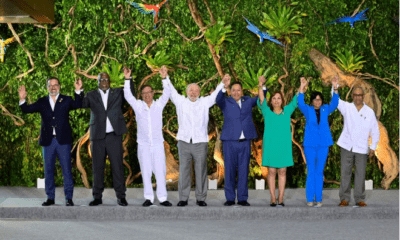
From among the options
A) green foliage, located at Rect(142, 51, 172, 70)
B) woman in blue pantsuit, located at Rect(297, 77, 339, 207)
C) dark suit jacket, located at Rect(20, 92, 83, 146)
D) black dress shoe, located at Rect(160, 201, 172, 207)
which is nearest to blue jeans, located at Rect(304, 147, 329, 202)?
woman in blue pantsuit, located at Rect(297, 77, 339, 207)

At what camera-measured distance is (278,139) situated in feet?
22.7

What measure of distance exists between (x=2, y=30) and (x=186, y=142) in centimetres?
394

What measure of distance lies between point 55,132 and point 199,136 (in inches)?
61.8

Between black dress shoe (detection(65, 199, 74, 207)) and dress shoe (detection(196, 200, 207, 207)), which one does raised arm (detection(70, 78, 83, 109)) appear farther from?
dress shoe (detection(196, 200, 207, 207))

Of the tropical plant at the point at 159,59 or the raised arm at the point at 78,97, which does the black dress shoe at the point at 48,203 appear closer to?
the raised arm at the point at 78,97

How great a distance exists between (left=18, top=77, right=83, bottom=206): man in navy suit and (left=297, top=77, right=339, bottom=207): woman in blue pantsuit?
2.54 metres

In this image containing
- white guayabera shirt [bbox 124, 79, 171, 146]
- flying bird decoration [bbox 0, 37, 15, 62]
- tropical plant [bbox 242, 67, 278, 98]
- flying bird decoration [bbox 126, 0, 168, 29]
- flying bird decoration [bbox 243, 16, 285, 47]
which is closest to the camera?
white guayabera shirt [bbox 124, 79, 171, 146]

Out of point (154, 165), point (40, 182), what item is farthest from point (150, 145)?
point (40, 182)

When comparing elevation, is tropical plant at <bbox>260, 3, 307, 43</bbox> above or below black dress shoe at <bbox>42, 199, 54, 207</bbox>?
above

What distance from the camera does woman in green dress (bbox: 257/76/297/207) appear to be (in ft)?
22.5

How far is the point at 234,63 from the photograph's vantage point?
8977 millimetres

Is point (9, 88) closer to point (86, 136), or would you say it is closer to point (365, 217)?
point (86, 136)

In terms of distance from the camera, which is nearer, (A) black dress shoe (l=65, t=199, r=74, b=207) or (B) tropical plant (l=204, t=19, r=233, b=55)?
(A) black dress shoe (l=65, t=199, r=74, b=207)

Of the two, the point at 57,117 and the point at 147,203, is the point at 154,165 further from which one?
the point at 57,117
